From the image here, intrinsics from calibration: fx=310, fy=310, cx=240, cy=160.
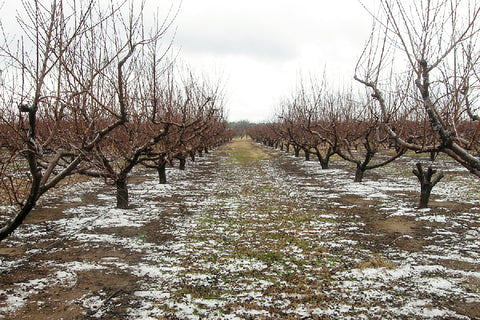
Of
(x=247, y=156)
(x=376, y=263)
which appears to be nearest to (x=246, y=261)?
(x=376, y=263)

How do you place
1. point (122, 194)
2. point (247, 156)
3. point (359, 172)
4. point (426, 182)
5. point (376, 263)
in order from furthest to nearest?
point (247, 156)
point (359, 172)
point (122, 194)
point (426, 182)
point (376, 263)

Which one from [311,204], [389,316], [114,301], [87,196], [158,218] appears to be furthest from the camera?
[87,196]

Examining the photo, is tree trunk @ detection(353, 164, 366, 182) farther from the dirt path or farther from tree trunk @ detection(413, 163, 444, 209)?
tree trunk @ detection(413, 163, 444, 209)

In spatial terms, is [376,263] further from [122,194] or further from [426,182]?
[122,194]

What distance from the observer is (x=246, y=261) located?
4.75 metres

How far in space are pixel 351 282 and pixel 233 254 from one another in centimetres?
185

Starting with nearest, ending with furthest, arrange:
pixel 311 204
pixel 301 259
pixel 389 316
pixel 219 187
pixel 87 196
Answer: pixel 389 316
pixel 301 259
pixel 311 204
pixel 87 196
pixel 219 187

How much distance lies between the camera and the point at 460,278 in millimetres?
4105

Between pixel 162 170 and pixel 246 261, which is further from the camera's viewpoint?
pixel 162 170

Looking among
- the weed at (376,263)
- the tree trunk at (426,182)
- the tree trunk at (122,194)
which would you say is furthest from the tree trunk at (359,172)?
the tree trunk at (122,194)

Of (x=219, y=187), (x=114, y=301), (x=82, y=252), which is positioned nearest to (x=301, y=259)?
(x=114, y=301)

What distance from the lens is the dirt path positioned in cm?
348

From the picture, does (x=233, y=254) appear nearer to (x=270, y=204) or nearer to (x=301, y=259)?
(x=301, y=259)

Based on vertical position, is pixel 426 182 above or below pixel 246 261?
above
